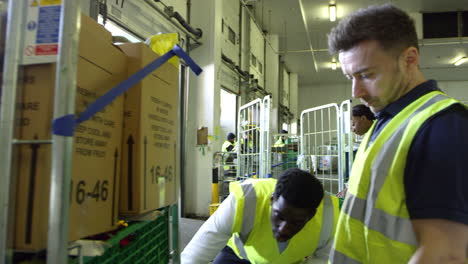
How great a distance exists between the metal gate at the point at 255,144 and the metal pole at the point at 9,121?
11.5 ft

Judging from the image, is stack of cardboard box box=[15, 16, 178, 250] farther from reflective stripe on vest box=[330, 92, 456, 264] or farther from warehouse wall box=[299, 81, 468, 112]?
warehouse wall box=[299, 81, 468, 112]

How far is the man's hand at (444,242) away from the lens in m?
0.60

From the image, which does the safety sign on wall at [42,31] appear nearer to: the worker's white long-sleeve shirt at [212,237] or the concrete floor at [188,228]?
the worker's white long-sleeve shirt at [212,237]

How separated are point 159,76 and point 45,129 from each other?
0.49 m

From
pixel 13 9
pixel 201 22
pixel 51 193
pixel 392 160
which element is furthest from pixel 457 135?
pixel 201 22

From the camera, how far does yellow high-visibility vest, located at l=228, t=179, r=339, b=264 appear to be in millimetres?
1479

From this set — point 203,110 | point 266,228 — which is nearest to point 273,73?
point 203,110

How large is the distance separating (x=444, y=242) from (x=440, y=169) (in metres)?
0.14

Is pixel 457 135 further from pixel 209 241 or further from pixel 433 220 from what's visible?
pixel 209 241

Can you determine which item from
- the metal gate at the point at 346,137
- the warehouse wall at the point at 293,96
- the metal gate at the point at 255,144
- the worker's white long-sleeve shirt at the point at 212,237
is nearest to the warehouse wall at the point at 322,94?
the warehouse wall at the point at 293,96

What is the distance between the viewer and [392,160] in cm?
69

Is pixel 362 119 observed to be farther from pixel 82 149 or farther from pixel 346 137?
pixel 82 149

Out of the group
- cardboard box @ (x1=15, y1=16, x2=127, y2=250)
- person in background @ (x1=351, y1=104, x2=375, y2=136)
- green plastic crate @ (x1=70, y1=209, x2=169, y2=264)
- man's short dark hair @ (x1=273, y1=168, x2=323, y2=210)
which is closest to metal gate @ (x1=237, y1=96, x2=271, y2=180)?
person in background @ (x1=351, y1=104, x2=375, y2=136)

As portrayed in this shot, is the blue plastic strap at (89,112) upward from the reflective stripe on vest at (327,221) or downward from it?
upward
